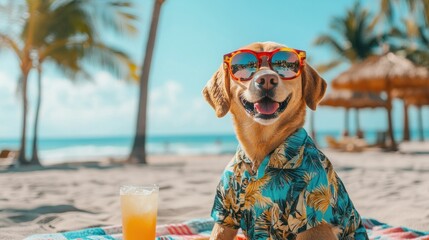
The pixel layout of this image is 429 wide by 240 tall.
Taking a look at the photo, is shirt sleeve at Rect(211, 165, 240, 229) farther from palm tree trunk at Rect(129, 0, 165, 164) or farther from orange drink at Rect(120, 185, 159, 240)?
palm tree trunk at Rect(129, 0, 165, 164)

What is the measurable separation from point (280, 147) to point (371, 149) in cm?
1460

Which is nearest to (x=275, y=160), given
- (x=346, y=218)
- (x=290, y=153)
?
(x=290, y=153)

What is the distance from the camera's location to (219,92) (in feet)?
7.02

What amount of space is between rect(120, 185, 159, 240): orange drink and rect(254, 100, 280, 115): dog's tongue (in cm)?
63

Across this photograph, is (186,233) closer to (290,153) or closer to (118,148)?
(290,153)

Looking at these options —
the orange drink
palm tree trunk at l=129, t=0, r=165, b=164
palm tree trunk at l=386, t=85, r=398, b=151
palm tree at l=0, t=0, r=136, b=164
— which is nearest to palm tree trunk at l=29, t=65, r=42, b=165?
palm tree at l=0, t=0, r=136, b=164

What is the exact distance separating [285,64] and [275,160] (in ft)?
1.54

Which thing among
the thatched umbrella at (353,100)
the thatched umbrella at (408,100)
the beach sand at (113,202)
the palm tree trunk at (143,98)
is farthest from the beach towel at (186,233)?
the thatched umbrella at (408,100)

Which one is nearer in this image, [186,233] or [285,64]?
A: [285,64]

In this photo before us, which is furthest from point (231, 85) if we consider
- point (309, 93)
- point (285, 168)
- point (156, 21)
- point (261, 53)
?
point (156, 21)

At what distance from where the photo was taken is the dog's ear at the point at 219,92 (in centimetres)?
209

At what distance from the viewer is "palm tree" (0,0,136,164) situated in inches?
464

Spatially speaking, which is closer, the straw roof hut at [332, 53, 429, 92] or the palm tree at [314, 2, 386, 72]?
the straw roof hut at [332, 53, 429, 92]

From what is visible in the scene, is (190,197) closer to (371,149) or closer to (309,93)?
(309,93)
